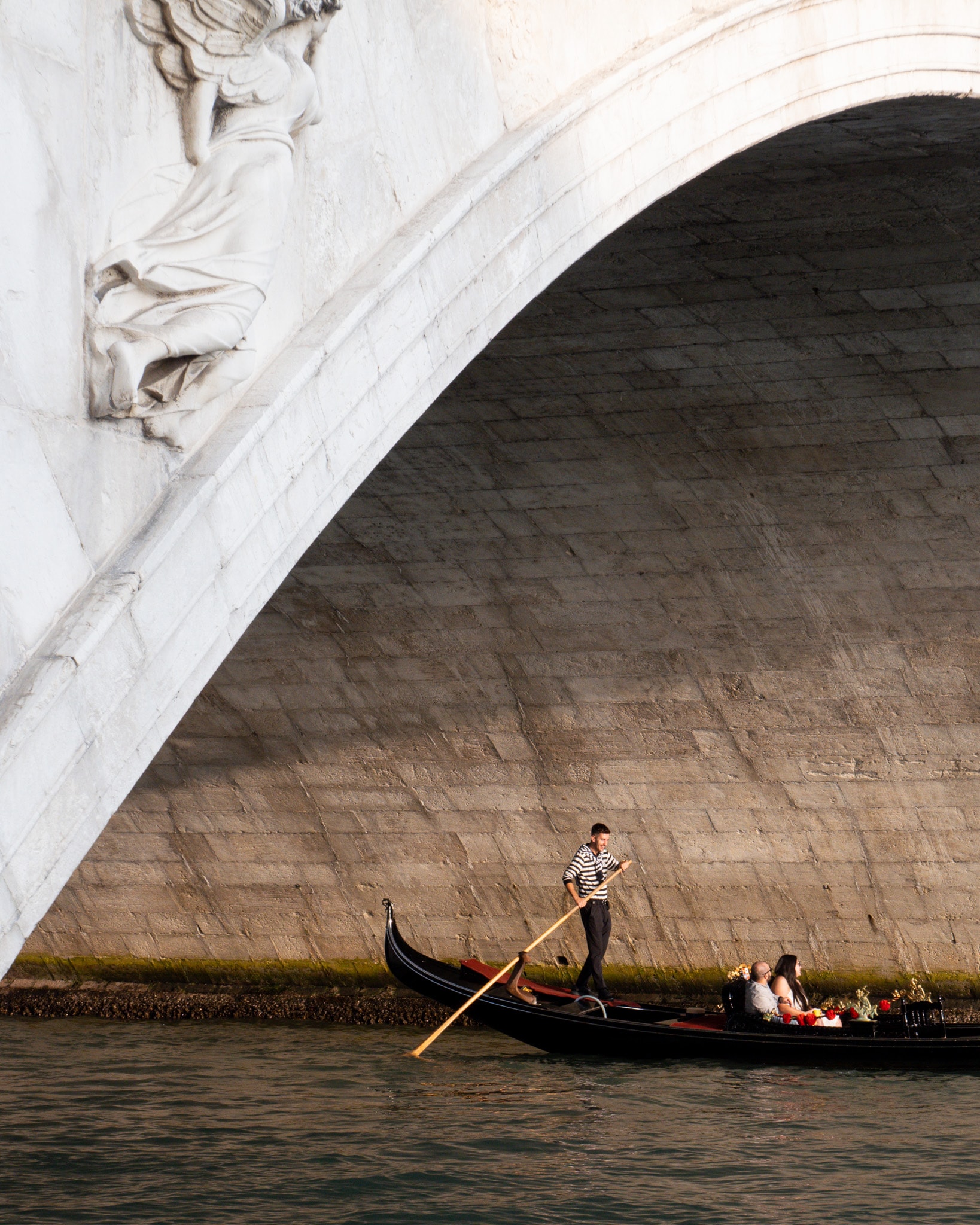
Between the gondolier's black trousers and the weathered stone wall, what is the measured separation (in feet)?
1.91

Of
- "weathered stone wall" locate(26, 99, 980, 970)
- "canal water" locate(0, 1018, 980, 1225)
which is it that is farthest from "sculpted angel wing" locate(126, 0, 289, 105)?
"canal water" locate(0, 1018, 980, 1225)

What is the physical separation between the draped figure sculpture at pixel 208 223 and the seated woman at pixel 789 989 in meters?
5.25

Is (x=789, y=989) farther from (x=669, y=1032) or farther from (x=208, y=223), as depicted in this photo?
(x=208, y=223)

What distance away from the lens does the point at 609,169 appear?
3195 mm

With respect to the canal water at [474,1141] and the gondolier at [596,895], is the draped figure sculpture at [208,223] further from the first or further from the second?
the gondolier at [596,895]

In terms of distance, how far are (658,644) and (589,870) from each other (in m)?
1.07

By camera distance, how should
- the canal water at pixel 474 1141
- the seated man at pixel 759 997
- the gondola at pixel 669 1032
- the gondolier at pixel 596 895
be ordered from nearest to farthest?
the canal water at pixel 474 1141 → the gondola at pixel 669 1032 → the seated man at pixel 759 997 → the gondolier at pixel 596 895

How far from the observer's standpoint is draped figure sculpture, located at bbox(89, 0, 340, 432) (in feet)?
6.48

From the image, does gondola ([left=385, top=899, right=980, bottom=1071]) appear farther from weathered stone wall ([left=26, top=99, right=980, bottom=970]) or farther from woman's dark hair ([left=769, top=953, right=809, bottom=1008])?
weathered stone wall ([left=26, top=99, right=980, bottom=970])

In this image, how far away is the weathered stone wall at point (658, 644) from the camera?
5988 millimetres

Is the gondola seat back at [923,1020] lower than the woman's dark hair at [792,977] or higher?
lower


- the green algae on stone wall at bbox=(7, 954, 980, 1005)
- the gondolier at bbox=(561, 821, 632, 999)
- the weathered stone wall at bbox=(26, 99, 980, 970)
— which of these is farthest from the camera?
the green algae on stone wall at bbox=(7, 954, 980, 1005)

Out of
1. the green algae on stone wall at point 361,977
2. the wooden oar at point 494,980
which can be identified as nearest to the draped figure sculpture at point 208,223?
the wooden oar at point 494,980

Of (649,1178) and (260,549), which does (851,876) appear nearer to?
(649,1178)
